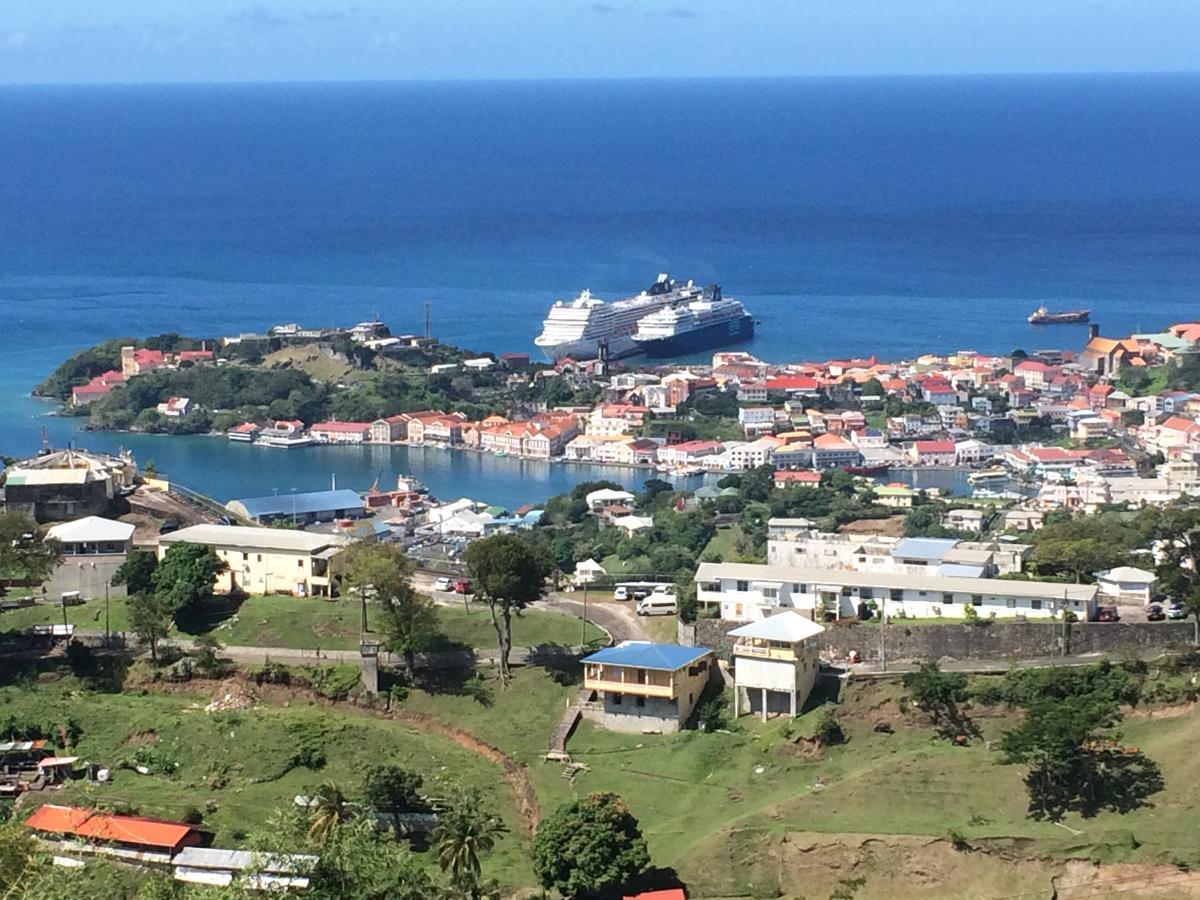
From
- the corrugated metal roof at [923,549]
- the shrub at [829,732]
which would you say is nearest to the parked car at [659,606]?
the corrugated metal roof at [923,549]

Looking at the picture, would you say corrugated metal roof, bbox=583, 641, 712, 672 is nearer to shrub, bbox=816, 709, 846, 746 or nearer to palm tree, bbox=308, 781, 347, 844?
shrub, bbox=816, 709, 846, 746

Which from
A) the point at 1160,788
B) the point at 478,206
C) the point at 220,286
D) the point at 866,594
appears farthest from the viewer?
the point at 478,206

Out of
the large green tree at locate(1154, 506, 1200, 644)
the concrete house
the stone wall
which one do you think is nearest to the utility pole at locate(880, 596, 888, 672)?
the stone wall

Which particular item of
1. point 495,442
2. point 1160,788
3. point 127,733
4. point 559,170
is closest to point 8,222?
point 559,170

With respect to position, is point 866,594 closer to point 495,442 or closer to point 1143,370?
point 495,442

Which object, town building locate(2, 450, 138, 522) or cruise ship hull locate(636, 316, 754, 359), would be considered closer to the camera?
town building locate(2, 450, 138, 522)
